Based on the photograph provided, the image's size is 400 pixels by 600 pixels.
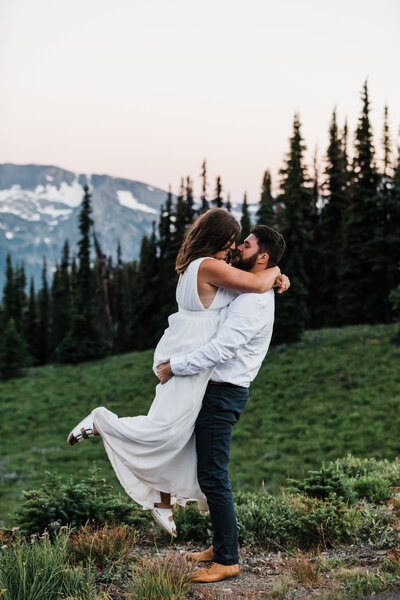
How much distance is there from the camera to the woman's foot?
4.07 metres

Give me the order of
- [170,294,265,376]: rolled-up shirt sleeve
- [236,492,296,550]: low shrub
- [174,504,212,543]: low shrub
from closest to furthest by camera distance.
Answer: [170,294,265,376]: rolled-up shirt sleeve < [236,492,296,550]: low shrub < [174,504,212,543]: low shrub

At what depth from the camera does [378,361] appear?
92.7ft

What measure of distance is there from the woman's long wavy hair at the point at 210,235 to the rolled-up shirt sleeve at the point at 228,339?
40 cm

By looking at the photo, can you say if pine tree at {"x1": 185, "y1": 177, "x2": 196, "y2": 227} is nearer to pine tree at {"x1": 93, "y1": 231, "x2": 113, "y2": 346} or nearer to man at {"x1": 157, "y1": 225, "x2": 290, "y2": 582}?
pine tree at {"x1": 93, "y1": 231, "x2": 113, "y2": 346}

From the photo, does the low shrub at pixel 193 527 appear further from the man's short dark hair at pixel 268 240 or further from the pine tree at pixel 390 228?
the pine tree at pixel 390 228

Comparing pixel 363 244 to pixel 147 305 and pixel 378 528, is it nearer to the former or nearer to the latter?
pixel 147 305

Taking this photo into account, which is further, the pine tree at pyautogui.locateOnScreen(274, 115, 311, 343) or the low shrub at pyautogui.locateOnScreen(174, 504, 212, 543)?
the pine tree at pyautogui.locateOnScreen(274, 115, 311, 343)

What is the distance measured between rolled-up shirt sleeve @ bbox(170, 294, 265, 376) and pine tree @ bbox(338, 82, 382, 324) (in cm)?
3691

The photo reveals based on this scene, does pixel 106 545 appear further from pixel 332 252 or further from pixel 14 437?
pixel 332 252

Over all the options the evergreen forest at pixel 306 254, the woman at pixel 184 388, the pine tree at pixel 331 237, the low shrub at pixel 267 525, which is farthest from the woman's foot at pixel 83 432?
the pine tree at pixel 331 237

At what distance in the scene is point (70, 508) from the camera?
5.32m

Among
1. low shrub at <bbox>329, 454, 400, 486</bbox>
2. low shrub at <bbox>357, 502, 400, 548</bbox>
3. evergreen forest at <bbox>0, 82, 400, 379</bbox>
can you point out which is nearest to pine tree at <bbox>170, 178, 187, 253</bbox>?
evergreen forest at <bbox>0, 82, 400, 379</bbox>

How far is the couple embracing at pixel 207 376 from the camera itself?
12.8 ft

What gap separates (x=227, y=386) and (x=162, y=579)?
131 cm
